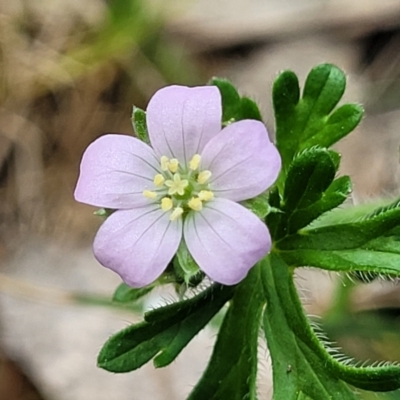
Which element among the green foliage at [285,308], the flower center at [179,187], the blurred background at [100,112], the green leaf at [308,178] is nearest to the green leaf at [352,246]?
the green foliage at [285,308]

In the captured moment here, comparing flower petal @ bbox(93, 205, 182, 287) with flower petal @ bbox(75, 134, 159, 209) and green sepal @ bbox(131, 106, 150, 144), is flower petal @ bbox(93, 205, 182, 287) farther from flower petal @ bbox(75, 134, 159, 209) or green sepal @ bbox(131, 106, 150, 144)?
green sepal @ bbox(131, 106, 150, 144)

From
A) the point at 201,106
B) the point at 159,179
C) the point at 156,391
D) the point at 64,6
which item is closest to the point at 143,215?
the point at 159,179

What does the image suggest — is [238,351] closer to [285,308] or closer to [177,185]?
[285,308]

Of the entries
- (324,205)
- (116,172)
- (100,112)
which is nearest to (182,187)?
(116,172)

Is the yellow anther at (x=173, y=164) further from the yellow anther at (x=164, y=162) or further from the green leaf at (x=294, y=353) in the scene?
the green leaf at (x=294, y=353)

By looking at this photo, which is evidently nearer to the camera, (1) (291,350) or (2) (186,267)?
(2) (186,267)

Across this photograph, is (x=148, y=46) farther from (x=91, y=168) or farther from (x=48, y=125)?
(x=91, y=168)

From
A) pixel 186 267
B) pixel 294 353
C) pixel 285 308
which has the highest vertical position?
pixel 186 267
